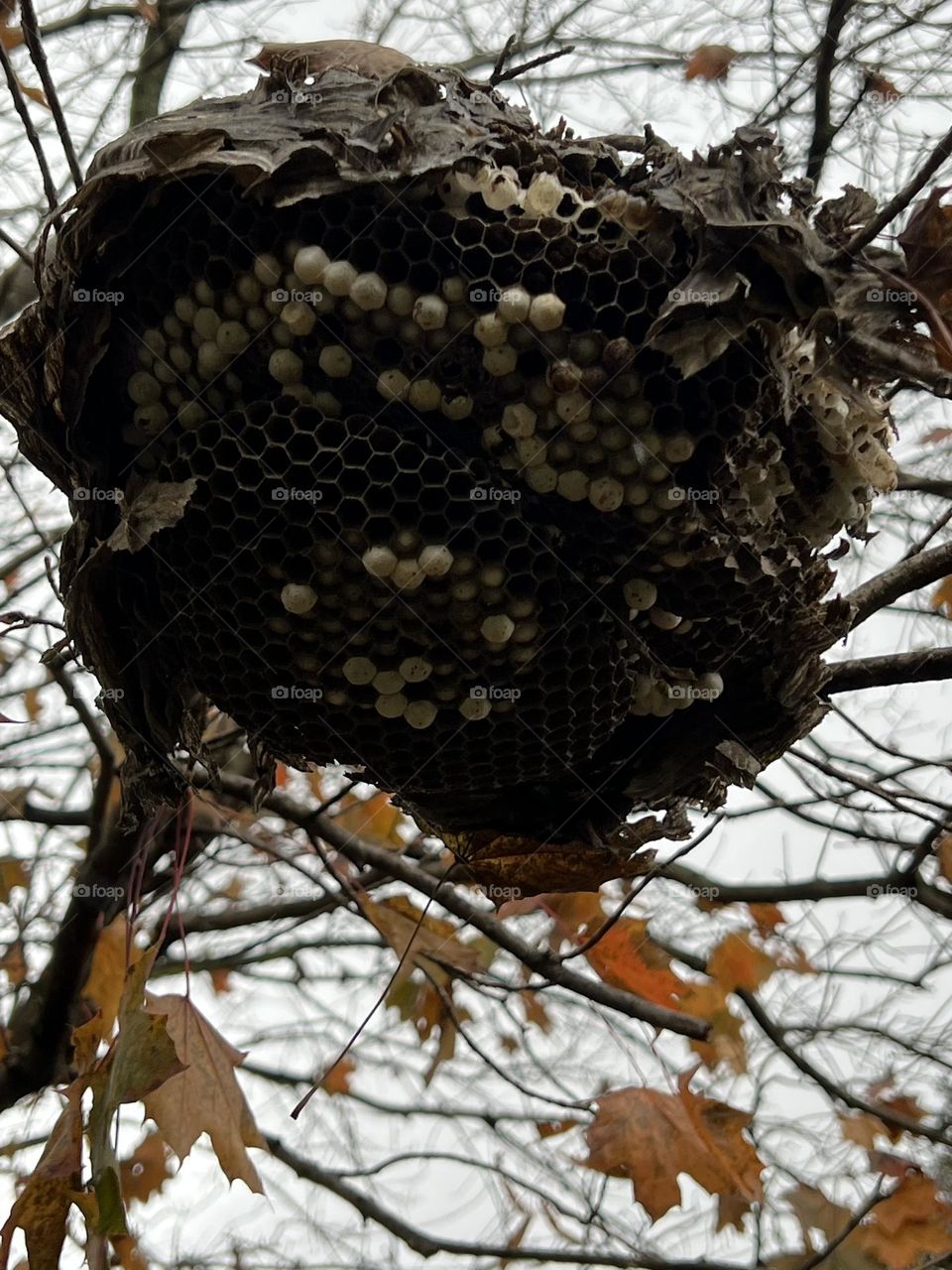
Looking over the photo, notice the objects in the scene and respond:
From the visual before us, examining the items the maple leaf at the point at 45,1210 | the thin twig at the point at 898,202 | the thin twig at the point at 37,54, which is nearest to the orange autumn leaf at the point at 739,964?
the maple leaf at the point at 45,1210

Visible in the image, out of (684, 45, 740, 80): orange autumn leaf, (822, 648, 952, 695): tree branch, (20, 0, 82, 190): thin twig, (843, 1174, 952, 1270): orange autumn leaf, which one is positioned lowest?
(843, 1174, 952, 1270): orange autumn leaf

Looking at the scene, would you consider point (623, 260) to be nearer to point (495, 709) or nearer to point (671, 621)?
point (671, 621)

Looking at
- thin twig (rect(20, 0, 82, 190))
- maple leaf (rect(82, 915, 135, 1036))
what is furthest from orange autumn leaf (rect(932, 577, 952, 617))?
thin twig (rect(20, 0, 82, 190))

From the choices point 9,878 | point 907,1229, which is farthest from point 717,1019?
point 9,878

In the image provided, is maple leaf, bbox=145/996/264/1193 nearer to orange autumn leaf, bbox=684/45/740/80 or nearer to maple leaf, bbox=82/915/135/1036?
maple leaf, bbox=82/915/135/1036

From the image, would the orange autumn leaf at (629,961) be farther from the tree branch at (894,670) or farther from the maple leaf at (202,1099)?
the tree branch at (894,670)

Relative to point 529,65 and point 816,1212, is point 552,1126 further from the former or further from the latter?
point 529,65

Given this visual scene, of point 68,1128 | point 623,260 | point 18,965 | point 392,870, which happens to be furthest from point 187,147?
point 18,965
